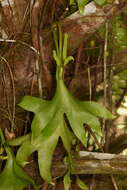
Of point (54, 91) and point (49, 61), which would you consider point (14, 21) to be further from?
point (54, 91)

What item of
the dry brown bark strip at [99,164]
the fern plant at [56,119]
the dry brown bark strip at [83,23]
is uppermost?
the dry brown bark strip at [83,23]

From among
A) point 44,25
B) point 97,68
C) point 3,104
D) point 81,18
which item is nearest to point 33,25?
point 44,25

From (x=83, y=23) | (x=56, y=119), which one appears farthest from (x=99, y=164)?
(x=83, y=23)

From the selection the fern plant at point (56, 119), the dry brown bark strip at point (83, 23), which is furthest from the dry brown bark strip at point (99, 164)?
the dry brown bark strip at point (83, 23)

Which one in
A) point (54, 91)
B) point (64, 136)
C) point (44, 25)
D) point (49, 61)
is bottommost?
point (64, 136)

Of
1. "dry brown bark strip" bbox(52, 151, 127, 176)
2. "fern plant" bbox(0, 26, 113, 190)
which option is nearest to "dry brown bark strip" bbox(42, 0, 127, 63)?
"fern plant" bbox(0, 26, 113, 190)

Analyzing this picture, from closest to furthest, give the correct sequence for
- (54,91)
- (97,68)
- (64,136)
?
(64,136) → (54,91) → (97,68)

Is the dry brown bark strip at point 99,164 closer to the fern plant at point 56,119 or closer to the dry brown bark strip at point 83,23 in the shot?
the fern plant at point 56,119

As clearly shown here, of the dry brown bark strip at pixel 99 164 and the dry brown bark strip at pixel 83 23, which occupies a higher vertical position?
the dry brown bark strip at pixel 83 23

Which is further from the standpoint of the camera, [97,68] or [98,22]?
[97,68]
